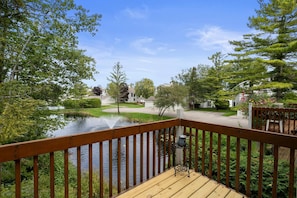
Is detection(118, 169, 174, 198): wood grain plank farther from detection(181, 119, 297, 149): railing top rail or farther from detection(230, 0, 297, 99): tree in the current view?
detection(230, 0, 297, 99): tree

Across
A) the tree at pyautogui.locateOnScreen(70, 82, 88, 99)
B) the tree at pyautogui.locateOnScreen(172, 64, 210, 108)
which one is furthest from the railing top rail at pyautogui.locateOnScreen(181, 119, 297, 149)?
the tree at pyautogui.locateOnScreen(172, 64, 210, 108)

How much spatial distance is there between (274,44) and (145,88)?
27.2 meters

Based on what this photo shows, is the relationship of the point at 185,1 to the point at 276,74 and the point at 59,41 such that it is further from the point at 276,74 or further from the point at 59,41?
the point at 276,74

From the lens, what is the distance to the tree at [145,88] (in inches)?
1400

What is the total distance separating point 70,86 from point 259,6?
440 inches

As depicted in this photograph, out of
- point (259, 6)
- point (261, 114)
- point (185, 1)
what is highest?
point (259, 6)

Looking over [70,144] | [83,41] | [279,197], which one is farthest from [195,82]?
[70,144]

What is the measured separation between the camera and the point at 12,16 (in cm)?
446

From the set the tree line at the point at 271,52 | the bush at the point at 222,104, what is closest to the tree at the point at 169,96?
the tree line at the point at 271,52

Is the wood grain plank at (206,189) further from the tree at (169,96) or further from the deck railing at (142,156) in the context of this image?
the tree at (169,96)

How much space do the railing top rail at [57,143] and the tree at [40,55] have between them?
2797mm

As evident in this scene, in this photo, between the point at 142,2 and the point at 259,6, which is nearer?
the point at 142,2

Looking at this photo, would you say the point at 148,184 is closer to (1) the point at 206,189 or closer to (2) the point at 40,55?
(1) the point at 206,189

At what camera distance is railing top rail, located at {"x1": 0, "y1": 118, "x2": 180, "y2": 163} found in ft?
4.19
